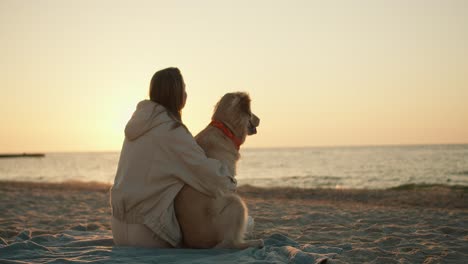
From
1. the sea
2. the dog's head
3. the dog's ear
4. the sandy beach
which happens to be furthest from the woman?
the sea

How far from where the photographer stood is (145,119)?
3.64m

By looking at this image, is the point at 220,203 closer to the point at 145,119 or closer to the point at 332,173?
the point at 145,119

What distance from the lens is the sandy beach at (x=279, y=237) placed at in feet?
12.4

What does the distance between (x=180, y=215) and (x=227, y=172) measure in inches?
21.6

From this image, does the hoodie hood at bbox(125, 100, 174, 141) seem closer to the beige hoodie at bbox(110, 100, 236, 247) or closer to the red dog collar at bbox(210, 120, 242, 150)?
the beige hoodie at bbox(110, 100, 236, 247)

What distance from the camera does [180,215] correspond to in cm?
387

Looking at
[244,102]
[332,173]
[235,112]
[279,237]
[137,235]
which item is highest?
[244,102]

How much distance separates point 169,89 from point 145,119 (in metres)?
0.33

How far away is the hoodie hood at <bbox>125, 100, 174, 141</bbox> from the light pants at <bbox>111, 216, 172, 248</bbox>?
0.77 metres

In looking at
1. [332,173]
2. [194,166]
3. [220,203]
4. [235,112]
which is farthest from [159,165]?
[332,173]

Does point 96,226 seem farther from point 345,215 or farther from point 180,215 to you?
point 345,215

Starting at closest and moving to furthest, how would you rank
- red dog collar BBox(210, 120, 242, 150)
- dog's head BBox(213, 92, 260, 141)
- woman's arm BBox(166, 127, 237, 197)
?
woman's arm BBox(166, 127, 237, 197), red dog collar BBox(210, 120, 242, 150), dog's head BBox(213, 92, 260, 141)

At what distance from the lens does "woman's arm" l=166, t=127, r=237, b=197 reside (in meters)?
3.63

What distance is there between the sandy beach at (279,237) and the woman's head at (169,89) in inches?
48.9
